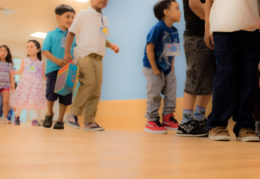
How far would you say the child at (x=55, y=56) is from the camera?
2281 mm

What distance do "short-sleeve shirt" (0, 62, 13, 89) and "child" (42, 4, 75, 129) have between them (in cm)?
165

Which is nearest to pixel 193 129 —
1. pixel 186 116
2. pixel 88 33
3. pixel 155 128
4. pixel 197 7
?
pixel 186 116

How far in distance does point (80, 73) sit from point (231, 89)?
42.3 inches

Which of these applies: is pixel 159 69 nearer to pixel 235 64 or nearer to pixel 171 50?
pixel 171 50

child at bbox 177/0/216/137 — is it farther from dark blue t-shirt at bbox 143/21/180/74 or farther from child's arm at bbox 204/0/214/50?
dark blue t-shirt at bbox 143/21/180/74

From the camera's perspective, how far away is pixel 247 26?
1.23 meters

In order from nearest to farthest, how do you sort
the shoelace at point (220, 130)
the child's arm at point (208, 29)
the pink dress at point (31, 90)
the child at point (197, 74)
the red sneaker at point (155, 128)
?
the shoelace at point (220, 130), the child's arm at point (208, 29), the child at point (197, 74), the red sneaker at point (155, 128), the pink dress at point (31, 90)

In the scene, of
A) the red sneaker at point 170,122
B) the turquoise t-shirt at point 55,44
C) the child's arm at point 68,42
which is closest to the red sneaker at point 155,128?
the red sneaker at point 170,122

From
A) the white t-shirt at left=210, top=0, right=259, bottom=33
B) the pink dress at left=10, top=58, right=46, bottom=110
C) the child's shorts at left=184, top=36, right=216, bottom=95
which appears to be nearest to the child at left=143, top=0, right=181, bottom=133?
the child's shorts at left=184, top=36, right=216, bottom=95

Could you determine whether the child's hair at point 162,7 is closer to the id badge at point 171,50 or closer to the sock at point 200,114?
the id badge at point 171,50

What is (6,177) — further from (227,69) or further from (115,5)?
(115,5)

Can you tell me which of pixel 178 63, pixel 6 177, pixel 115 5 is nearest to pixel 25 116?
pixel 115 5

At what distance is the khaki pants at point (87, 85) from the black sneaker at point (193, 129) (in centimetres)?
72

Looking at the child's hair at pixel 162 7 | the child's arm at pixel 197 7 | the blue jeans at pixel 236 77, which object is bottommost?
the blue jeans at pixel 236 77
